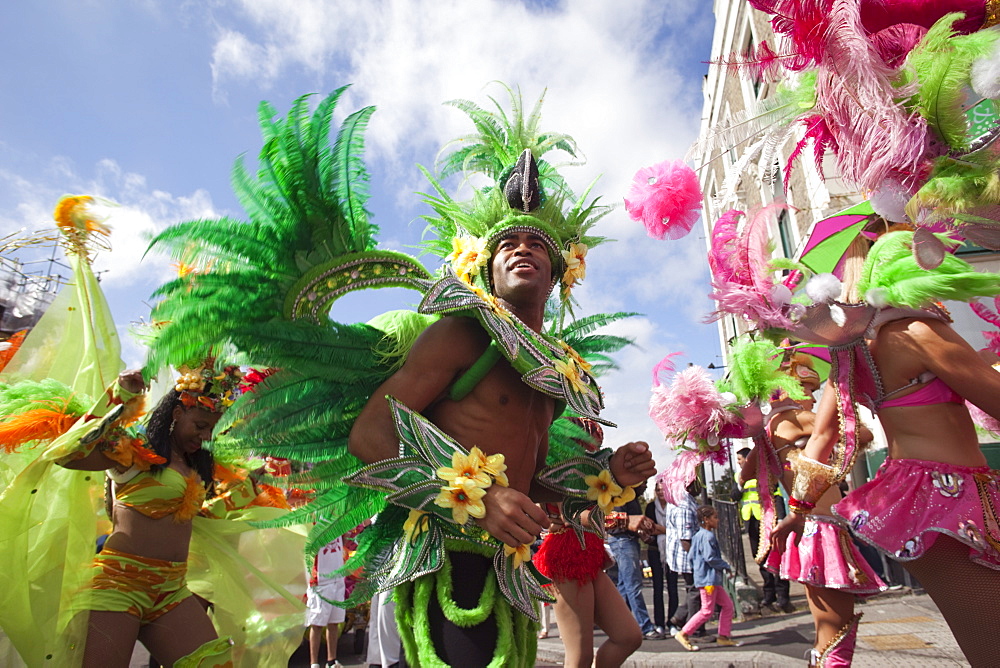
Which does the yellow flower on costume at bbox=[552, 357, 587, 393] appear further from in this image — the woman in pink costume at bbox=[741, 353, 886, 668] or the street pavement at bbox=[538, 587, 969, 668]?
the street pavement at bbox=[538, 587, 969, 668]

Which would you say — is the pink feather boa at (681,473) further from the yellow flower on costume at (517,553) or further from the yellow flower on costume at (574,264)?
the yellow flower on costume at (517,553)

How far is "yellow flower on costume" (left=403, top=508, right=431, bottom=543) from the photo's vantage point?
2020 mm

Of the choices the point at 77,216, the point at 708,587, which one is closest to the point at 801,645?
the point at 708,587

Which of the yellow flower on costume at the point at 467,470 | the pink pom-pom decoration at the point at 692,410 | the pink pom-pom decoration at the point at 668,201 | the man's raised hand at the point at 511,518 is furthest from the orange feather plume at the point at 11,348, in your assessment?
the pink pom-pom decoration at the point at 692,410

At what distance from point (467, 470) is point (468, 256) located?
3.56 ft

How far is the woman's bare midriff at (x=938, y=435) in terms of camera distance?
2.33m

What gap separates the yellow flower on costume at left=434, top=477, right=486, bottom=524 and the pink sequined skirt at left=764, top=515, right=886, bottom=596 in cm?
218

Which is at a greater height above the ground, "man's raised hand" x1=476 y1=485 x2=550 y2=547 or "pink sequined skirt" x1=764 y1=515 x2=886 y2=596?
"man's raised hand" x1=476 y1=485 x2=550 y2=547

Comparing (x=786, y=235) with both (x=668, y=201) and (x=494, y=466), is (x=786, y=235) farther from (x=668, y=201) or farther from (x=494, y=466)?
(x=494, y=466)

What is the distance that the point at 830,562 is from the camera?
3113mm

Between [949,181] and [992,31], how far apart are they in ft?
1.59

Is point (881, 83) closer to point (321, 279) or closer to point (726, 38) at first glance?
point (321, 279)

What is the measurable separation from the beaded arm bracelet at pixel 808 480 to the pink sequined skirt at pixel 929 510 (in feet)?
1.26

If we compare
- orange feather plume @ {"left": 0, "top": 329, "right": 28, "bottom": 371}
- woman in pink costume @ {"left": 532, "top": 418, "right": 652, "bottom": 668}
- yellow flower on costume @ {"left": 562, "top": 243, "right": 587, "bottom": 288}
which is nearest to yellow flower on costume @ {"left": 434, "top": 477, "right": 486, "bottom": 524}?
yellow flower on costume @ {"left": 562, "top": 243, "right": 587, "bottom": 288}
